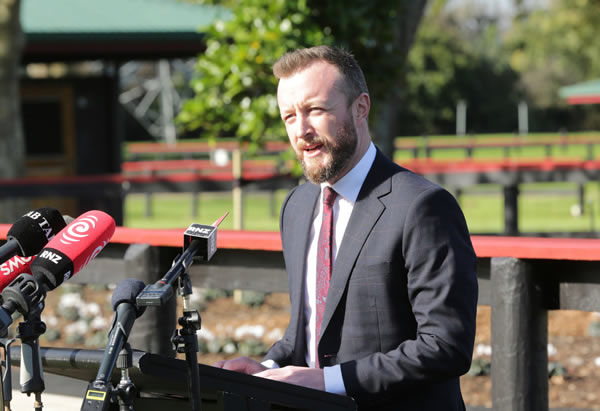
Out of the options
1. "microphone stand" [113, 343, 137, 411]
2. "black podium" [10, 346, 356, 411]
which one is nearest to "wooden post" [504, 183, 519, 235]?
"black podium" [10, 346, 356, 411]

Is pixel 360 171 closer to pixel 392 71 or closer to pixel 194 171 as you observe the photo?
pixel 392 71

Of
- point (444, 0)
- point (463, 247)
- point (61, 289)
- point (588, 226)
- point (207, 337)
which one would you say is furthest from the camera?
point (588, 226)

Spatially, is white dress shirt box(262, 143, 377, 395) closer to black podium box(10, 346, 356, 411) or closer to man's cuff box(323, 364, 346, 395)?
man's cuff box(323, 364, 346, 395)

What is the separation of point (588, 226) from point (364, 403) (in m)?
17.0

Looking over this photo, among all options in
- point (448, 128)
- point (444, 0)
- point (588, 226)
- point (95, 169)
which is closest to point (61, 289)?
point (95, 169)

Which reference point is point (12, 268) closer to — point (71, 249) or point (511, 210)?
point (71, 249)

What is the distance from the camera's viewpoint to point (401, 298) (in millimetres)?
3045

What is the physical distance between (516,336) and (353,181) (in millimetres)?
1655

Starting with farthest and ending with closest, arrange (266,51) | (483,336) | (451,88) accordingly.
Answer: (451,88) < (266,51) < (483,336)

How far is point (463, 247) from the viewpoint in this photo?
9.67ft

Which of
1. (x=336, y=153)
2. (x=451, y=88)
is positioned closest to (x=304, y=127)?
(x=336, y=153)

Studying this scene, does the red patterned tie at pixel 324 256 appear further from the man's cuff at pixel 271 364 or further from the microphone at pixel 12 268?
the microphone at pixel 12 268

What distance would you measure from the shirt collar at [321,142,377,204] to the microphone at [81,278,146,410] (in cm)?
116

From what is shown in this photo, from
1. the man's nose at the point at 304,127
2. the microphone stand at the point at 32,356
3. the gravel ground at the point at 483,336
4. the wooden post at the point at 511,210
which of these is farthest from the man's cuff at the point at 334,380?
the wooden post at the point at 511,210
